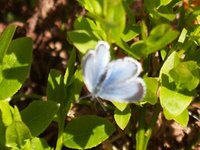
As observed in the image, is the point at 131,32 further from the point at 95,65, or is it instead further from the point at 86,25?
the point at 95,65

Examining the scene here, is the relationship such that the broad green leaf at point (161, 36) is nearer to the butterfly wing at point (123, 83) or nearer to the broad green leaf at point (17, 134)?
the butterfly wing at point (123, 83)

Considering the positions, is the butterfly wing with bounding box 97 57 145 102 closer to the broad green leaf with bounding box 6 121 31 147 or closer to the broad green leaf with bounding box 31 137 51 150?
the broad green leaf with bounding box 6 121 31 147

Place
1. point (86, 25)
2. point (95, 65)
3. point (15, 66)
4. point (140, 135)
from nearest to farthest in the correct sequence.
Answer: point (95, 65) → point (86, 25) → point (15, 66) → point (140, 135)

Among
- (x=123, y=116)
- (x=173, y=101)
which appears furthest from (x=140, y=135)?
(x=173, y=101)

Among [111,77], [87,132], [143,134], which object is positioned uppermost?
Result: [111,77]

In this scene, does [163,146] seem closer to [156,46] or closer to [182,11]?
[182,11]

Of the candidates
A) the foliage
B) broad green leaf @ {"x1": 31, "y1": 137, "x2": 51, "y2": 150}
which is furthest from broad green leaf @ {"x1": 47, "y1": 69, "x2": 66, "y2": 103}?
broad green leaf @ {"x1": 31, "y1": 137, "x2": 51, "y2": 150}

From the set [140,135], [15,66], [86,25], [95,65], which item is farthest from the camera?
[140,135]
